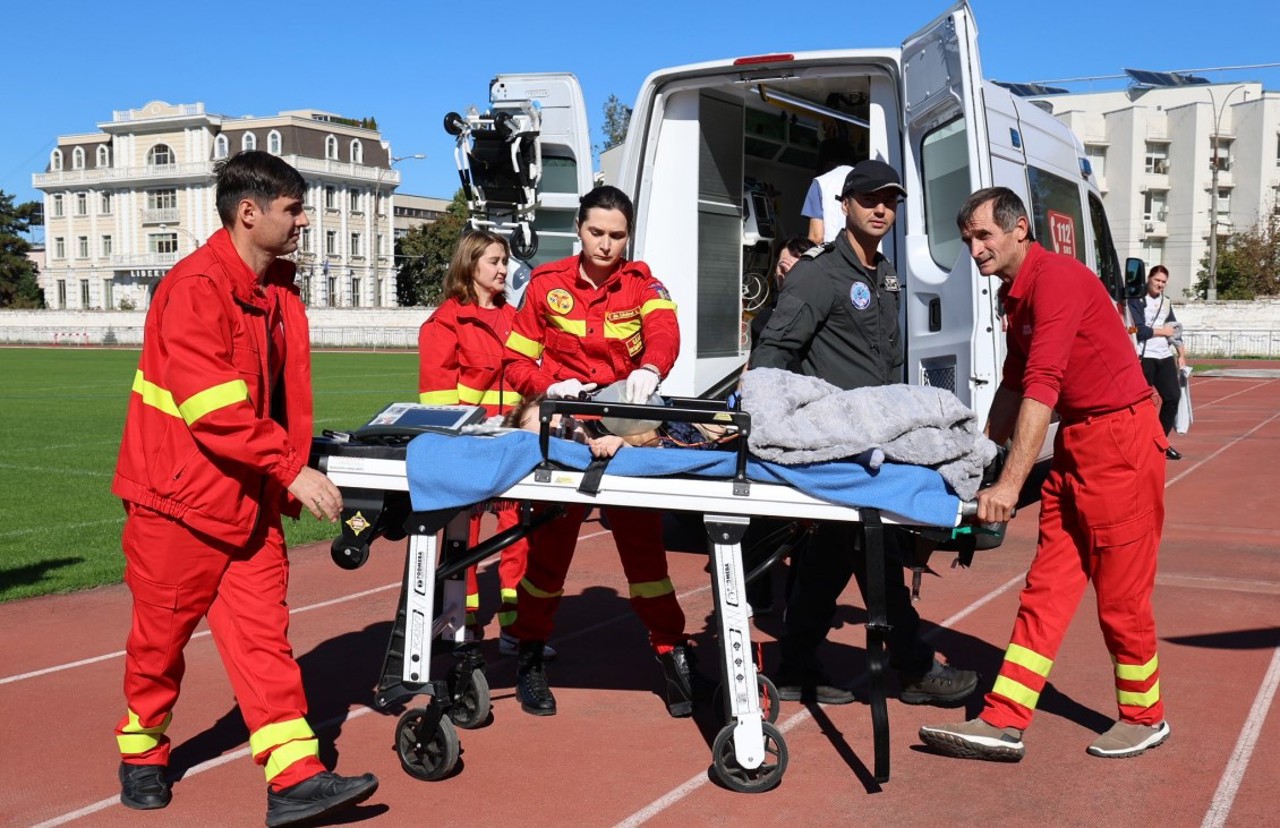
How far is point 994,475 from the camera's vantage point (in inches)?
199

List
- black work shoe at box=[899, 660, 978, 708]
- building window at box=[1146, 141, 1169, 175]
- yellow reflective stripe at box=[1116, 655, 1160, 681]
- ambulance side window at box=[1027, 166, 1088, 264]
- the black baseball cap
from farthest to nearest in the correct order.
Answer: building window at box=[1146, 141, 1169, 175]
ambulance side window at box=[1027, 166, 1088, 264]
black work shoe at box=[899, 660, 978, 708]
the black baseball cap
yellow reflective stripe at box=[1116, 655, 1160, 681]

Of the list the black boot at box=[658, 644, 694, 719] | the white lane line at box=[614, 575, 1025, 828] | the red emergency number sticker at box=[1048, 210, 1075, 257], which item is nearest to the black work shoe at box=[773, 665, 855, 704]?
the white lane line at box=[614, 575, 1025, 828]

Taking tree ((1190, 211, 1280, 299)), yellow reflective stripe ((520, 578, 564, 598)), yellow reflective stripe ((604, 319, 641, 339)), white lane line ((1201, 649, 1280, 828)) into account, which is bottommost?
white lane line ((1201, 649, 1280, 828))

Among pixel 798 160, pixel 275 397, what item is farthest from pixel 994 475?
pixel 798 160

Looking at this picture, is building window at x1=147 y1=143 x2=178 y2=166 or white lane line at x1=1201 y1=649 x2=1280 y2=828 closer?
white lane line at x1=1201 y1=649 x2=1280 y2=828

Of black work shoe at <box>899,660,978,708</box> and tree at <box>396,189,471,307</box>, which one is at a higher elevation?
tree at <box>396,189,471,307</box>

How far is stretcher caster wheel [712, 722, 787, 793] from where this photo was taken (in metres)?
4.40

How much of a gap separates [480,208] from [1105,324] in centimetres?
558

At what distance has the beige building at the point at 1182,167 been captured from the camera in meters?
82.9

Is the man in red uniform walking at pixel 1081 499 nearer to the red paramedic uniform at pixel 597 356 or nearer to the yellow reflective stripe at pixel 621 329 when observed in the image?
the red paramedic uniform at pixel 597 356

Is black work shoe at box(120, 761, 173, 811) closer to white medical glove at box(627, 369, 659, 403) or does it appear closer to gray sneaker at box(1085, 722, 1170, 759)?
white medical glove at box(627, 369, 659, 403)

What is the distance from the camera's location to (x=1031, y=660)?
4.71 meters

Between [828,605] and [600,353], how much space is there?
4.72ft

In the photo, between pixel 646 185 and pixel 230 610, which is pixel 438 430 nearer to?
pixel 230 610
